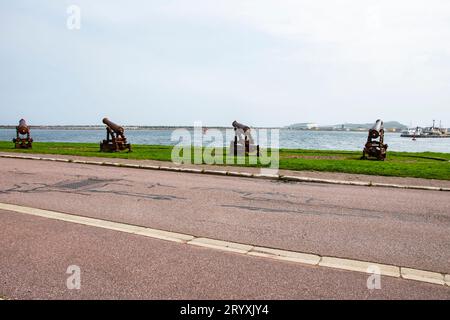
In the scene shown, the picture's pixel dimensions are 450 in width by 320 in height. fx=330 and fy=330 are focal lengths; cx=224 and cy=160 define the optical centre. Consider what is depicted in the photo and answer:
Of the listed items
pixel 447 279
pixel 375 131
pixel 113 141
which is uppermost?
pixel 375 131

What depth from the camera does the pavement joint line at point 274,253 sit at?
13.5 feet

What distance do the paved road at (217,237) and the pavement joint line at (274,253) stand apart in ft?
0.55

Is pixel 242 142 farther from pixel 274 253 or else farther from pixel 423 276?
pixel 423 276

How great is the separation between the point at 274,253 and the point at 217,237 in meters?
1.04

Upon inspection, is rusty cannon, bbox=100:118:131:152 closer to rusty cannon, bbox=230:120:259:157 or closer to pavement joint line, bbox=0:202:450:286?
rusty cannon, bbox=230:120:259:157

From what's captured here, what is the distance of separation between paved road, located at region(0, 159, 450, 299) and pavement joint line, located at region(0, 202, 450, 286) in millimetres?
168

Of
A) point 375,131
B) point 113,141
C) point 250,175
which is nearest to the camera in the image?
point 250,175

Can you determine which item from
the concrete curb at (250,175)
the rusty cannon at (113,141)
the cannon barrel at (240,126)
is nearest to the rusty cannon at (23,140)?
the rusty cannon at (113,141)

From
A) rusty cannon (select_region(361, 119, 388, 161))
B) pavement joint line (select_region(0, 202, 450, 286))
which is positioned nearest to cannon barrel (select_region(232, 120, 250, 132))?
rusty cannon (select_region(361, 119, 388, 161))

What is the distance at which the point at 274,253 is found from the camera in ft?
15.4

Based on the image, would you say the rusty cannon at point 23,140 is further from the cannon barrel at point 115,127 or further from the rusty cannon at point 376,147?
the rusty cannon at point 376,147

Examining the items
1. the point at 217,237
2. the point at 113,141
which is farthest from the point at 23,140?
the point at 217,237
